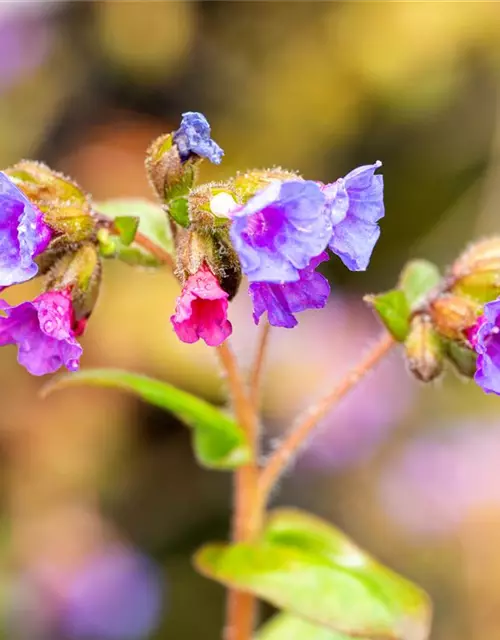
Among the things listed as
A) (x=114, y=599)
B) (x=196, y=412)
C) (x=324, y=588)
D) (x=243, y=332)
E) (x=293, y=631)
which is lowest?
(x=114, y=599)

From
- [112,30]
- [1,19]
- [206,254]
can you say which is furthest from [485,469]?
[1,19]

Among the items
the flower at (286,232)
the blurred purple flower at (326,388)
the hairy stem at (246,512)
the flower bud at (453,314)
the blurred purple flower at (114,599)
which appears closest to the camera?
the flower at (286,232)

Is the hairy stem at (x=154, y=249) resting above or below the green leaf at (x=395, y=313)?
below

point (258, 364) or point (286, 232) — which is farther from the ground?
point (286, 232)

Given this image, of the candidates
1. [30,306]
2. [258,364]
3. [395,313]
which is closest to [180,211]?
[30,306]

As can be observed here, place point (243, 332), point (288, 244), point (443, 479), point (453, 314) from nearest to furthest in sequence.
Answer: point (288, 244) < point (453, 314) < point (443, 479) < point (243, 332)

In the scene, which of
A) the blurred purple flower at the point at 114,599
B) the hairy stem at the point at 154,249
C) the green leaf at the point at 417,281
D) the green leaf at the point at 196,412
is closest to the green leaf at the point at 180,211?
the hairy stem at the point at 154,249

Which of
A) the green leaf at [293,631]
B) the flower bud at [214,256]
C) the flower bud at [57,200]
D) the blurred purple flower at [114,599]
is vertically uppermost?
the flower bud at [214,256]

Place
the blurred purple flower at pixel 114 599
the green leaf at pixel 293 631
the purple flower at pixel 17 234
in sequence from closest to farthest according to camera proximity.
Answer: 1. the purple flower at pixel 17 234
2. the green leaf at pixel 293 631
3. the blurred purple flower at pixel 114 599

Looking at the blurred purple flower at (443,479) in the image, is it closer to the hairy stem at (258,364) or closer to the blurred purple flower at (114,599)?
the blurred purple flower at (114,599)

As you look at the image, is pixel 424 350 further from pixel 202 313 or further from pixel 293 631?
pixel 293 631
